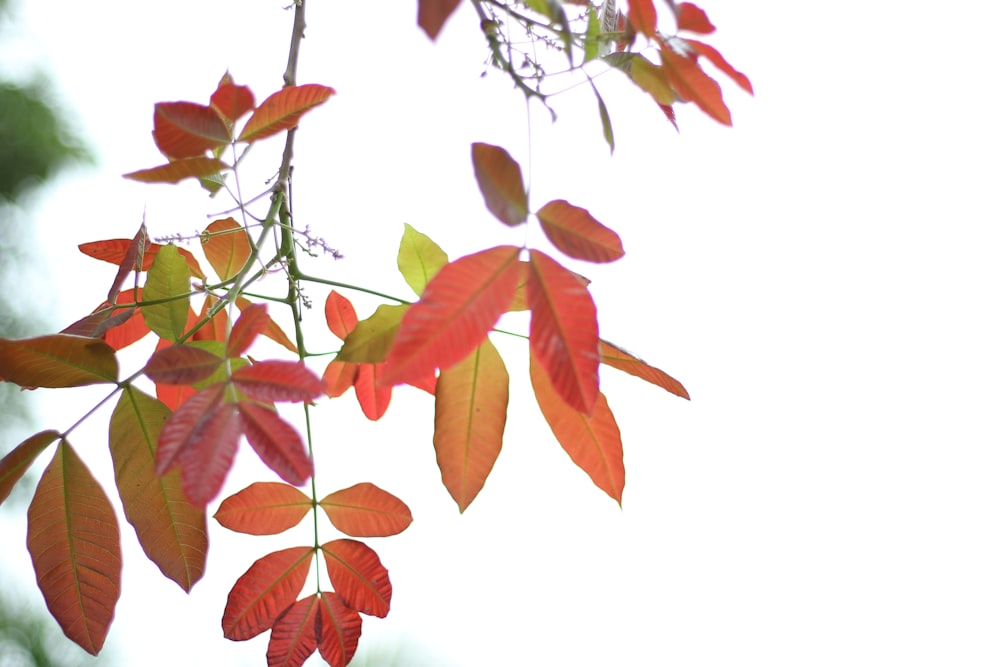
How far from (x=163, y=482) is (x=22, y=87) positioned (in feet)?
3.19

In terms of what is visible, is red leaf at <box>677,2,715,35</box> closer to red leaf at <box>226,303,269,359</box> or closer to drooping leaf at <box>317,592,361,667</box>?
red leaf at <box>226,303,269,359</box>

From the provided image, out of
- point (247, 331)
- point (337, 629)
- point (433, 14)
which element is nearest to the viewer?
point (433, 14)

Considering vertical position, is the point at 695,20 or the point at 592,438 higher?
the point at 695,20

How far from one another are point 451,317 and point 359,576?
0.68 feet

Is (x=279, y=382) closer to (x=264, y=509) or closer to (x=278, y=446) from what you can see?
(x=278, y=446)

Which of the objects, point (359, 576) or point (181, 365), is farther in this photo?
point (359, 576)

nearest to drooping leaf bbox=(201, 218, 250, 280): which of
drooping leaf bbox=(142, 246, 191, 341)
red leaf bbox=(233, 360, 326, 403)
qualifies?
drooping leaf bbox=(142, 246, 191, 341)

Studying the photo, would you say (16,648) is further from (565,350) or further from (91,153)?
(565,350)

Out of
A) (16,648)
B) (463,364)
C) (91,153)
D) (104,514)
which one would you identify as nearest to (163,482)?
(104,514)

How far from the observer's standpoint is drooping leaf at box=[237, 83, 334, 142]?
34cm

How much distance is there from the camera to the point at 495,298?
0.86 ft

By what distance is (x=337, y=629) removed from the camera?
0.40 m

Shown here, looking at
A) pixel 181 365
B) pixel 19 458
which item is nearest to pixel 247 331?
pixel 181 365

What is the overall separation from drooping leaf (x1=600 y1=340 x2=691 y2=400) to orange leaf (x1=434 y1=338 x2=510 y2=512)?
48mm
